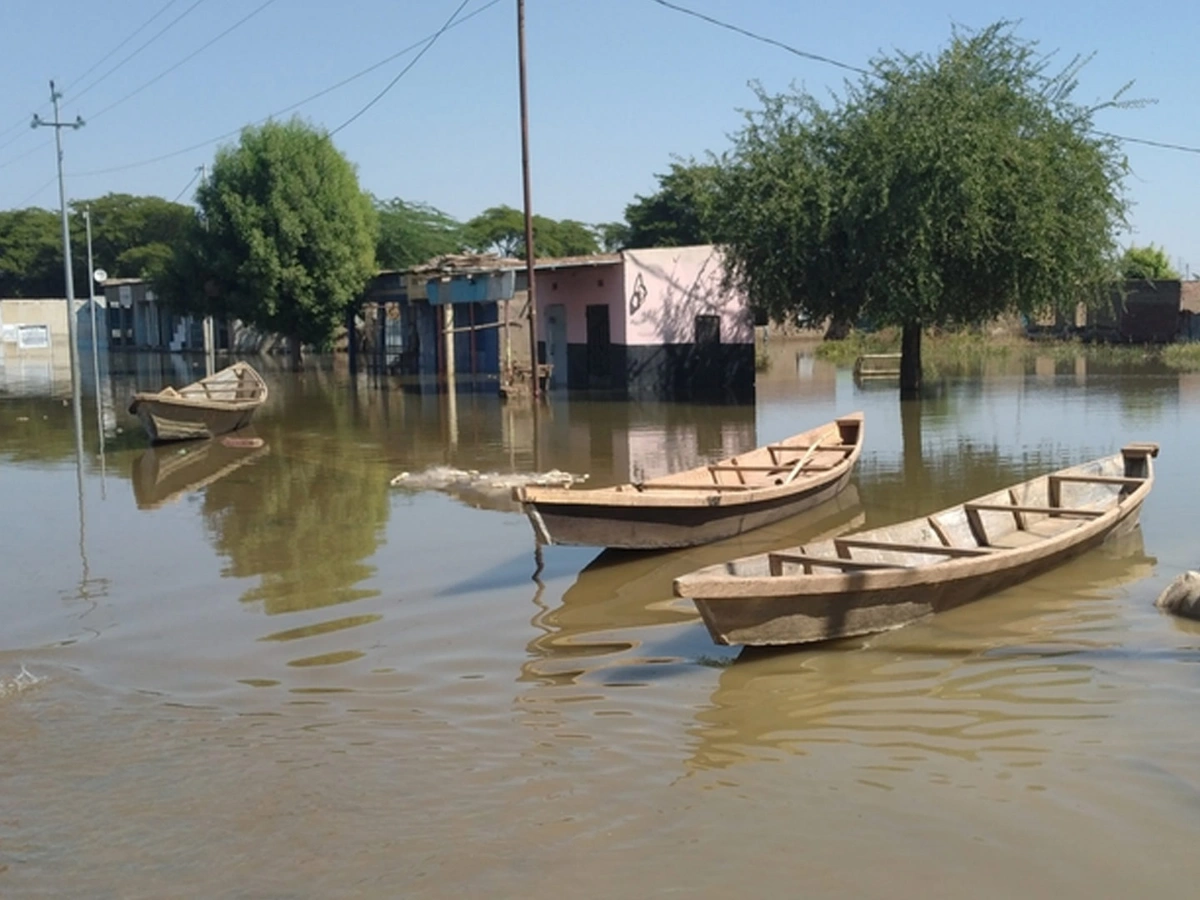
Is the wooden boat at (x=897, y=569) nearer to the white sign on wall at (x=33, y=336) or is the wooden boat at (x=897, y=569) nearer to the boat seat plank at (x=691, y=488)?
the boat seat plank at (x=691, y=488)

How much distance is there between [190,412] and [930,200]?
1289 centimetres

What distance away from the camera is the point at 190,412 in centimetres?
2045


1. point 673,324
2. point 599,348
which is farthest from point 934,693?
point 599,348

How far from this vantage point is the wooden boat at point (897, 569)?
7.30 m

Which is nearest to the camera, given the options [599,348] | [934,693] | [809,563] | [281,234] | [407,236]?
[934,693]

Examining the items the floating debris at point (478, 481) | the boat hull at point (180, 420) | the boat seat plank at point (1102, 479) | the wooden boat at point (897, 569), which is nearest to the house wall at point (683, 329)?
the boat hull at point (180, 420)

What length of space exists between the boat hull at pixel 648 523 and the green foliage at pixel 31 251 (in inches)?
2945

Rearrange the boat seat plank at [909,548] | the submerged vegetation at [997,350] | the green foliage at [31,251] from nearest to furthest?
the boat seat plank at [909,548] < the submerged vegetation at [997,350] < the green foliage at [31,251]

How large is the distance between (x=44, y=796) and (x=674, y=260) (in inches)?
915

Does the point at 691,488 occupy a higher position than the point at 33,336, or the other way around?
the point at 33,336

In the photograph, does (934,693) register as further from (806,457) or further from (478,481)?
(478,481)

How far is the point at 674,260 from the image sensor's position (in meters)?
28.0

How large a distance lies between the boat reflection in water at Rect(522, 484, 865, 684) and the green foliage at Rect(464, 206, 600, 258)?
5281cm

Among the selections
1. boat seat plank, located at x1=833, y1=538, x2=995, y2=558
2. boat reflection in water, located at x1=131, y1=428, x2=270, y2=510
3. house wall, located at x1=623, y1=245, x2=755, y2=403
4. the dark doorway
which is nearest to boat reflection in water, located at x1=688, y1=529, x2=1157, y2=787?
boat seat plank, located at x1=833, y1=538, x2=995, y2=558
